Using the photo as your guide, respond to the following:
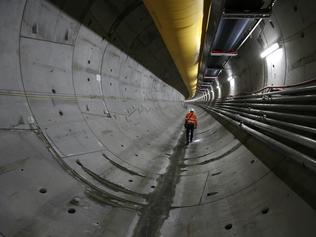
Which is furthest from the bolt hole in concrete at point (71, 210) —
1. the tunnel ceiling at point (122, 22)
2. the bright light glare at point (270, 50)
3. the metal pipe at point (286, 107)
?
the bright light glare at point (270, 50)

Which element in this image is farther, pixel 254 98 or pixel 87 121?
pixel 254 98

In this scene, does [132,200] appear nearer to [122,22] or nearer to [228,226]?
[228,226]

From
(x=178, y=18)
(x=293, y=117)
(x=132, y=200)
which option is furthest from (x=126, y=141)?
(x=293, y=117)

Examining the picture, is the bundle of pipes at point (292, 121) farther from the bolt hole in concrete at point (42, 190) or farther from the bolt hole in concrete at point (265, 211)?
the bolt hole in concrete at point (42, 190)

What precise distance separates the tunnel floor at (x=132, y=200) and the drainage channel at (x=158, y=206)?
0.01 metres

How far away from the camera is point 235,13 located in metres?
4.55

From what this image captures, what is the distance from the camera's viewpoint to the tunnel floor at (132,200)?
105 inches

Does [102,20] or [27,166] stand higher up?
[102,20]

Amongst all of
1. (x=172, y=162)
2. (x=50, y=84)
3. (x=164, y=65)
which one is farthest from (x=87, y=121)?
(x=164, y=65)

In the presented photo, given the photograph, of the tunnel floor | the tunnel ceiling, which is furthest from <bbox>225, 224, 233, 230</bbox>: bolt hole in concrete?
the tunnel ceiling

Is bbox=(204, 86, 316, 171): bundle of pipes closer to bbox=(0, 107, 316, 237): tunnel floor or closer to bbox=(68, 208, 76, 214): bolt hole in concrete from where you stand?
bbox=(0, 107, 316, 237): tunnel floor

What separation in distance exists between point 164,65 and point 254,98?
251 inches

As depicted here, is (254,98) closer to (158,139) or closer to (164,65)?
(158,139)

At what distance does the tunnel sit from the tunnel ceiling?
0.03 metres
